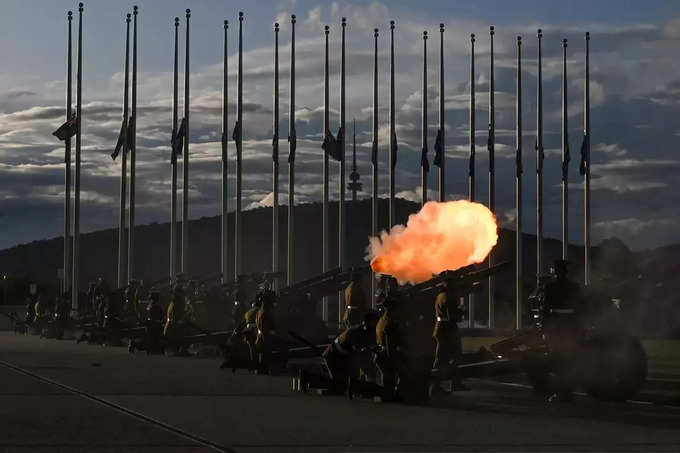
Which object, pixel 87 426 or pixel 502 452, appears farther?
pixel 87 426

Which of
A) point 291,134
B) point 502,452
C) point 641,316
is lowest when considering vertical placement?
point 502,452

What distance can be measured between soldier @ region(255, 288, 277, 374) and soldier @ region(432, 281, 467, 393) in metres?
5.19

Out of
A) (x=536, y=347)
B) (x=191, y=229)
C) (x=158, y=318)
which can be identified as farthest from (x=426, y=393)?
(x=191, y=229)

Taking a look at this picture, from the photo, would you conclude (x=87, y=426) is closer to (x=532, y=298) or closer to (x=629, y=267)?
(x=532, y=298)

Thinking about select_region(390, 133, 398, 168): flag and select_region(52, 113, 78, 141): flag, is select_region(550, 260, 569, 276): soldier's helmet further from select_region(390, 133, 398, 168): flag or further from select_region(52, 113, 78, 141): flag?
select_region(52, 113, 78, 141): flag

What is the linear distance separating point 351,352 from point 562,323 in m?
3.63

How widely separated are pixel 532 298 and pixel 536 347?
1207 millimetres

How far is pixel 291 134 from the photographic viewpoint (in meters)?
52.3

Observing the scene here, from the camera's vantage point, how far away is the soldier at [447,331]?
22.5m

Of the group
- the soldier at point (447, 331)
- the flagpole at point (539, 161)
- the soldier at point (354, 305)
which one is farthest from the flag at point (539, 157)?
the soldier at point (447, 331)

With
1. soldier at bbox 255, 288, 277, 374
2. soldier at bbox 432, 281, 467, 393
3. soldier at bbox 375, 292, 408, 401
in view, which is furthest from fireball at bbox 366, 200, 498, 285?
soldier at bbox 375, 292, 408, 401

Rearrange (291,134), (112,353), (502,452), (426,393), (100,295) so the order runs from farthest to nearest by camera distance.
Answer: (291,134), (100,295), (112,353), (426,393), (502,452)

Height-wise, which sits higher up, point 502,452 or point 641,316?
point 641,316

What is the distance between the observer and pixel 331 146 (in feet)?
166
